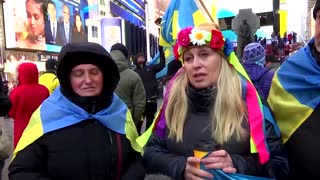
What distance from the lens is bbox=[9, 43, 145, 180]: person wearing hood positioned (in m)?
2.31

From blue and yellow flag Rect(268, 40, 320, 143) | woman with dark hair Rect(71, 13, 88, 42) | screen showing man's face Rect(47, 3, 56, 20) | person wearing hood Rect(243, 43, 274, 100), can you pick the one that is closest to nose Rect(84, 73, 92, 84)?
blue and yellow flag Rect(268, 40, 320, 143)

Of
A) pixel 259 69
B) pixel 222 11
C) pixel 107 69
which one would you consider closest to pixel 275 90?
pixel 107 69

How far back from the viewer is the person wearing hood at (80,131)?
2.31 m

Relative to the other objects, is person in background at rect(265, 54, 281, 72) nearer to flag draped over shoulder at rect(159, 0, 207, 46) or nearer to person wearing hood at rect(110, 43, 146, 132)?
flag draped over shoulder at rect(159, 0, 207, 46)

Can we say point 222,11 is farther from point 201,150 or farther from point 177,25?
point 201,150

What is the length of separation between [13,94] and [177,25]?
266 centimetres

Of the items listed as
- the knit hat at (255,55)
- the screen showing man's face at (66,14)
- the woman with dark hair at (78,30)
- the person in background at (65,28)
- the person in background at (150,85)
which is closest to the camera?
the knit hat at (255,55)

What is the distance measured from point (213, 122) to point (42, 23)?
51.2 m

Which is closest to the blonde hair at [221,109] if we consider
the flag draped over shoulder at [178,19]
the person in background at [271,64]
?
the person in background at [271,64]

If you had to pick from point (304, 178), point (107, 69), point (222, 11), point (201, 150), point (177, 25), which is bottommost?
point (304, 178)

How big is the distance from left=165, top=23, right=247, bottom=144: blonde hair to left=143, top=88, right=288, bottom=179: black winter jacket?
0.03 metres

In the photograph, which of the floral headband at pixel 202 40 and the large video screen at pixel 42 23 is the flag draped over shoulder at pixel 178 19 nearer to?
the floral headband at pixel 202 40

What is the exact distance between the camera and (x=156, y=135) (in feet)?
8.29

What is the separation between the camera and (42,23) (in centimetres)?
5075
